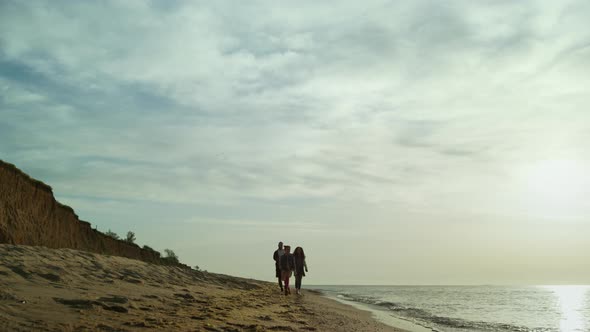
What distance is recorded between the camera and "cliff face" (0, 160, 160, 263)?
57.6ft

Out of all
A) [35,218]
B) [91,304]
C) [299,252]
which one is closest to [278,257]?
[299,252]

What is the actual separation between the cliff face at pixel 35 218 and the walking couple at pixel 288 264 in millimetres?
10044

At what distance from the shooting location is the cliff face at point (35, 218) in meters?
17.6

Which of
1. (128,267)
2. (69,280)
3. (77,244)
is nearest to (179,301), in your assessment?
(69,280)

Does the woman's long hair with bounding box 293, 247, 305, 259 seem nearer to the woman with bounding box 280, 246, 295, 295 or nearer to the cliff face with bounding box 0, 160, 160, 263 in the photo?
the woman with bounding box 280, 246, 295, 295

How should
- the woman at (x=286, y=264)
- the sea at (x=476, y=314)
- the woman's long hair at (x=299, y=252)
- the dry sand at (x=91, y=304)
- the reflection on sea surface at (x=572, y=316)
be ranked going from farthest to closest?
the woman's long hair at (x=299, y=252)
the woman at (x=286, y=264)
the reflection on sea surface at (x=572, y=316)
the sea at (x=476, y=314)
the dry sand at (x=91, y=304)

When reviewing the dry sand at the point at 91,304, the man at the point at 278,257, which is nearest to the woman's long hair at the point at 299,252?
the man at the point at 278,257

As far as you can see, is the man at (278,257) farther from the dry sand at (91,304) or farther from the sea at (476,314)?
the dry sand at (91,304)

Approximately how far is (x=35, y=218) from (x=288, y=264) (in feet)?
37.3

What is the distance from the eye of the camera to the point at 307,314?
1373 centimetres

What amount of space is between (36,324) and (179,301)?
5703 mm

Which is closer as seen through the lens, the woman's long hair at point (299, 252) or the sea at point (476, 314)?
the sea at point (476, 314)

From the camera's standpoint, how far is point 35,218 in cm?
1941

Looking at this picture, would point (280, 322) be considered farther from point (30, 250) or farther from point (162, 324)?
point (30, 250)
